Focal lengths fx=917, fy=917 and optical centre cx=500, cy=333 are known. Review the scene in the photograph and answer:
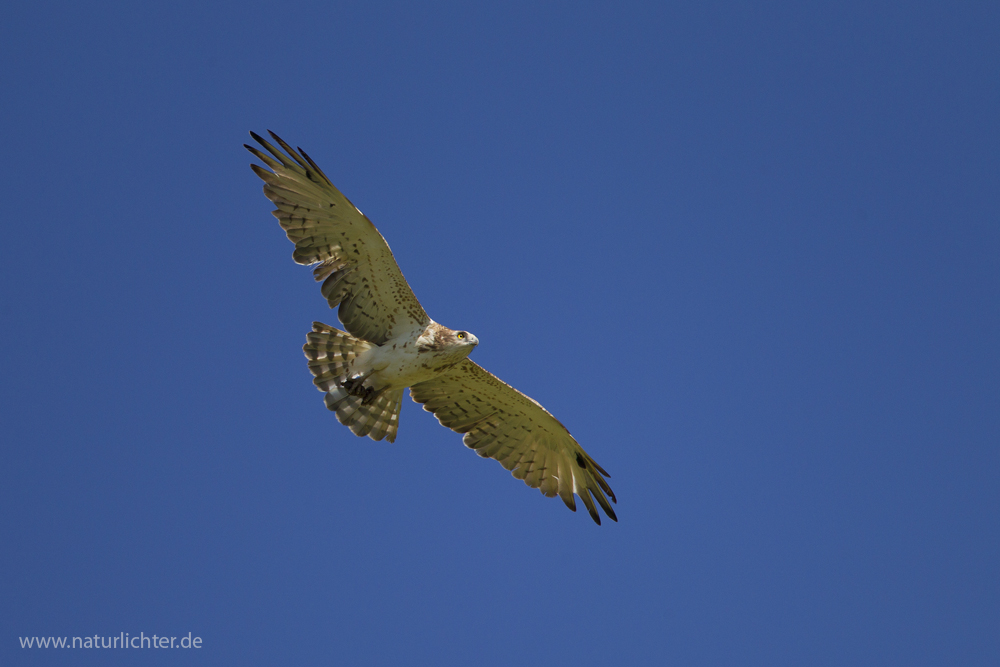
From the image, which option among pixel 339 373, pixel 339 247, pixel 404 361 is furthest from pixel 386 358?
pixel 339 247

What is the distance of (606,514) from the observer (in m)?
12.5

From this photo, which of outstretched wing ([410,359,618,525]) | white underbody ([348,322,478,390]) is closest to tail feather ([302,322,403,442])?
white underbody ([348,322,478,390])

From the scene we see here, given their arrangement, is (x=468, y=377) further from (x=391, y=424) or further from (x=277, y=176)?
(x=277, y=176)

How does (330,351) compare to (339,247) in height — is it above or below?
below

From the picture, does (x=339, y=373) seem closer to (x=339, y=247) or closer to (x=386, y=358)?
(x=386, y=358)

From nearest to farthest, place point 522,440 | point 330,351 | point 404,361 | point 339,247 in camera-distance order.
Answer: point 339,247 → point 404,361 → point 330,351 → point 522,440

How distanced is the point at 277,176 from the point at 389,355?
2576 mm

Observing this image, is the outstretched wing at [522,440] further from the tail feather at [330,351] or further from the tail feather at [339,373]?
the tail feather at [330,351]

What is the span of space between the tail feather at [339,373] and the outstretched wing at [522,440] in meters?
0.73

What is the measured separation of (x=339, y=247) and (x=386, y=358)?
1.54 metres

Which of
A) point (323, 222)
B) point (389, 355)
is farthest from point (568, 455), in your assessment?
point (323, 222)

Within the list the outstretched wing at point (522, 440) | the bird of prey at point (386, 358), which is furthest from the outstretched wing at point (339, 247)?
Result: the outstretched wing at point (522, 440)

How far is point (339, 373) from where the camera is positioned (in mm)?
11891

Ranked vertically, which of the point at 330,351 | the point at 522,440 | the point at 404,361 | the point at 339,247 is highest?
the point at 339,247
